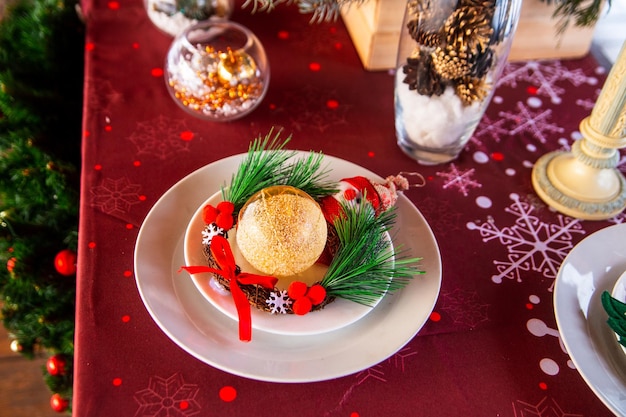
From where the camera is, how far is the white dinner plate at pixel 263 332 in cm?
50

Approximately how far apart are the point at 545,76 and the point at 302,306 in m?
0.60

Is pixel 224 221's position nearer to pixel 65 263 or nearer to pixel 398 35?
pixel 65 263

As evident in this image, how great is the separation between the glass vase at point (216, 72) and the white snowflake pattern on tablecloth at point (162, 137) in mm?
31

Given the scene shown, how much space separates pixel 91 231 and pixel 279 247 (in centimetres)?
24

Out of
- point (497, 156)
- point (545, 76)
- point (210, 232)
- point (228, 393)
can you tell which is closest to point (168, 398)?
point (228, 393)

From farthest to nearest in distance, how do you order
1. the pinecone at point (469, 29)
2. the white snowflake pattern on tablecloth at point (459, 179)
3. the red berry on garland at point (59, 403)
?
the red berry on garland at point (59, 403), the white snowflake pattern on tablecloth at point (459, 179), the pinecone at point (469, 29)

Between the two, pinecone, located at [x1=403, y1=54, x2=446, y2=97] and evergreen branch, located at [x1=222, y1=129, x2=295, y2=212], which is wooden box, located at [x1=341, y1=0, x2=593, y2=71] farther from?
evergreen branch, located at [x1=222, y1=129, x2=295, y2=212]

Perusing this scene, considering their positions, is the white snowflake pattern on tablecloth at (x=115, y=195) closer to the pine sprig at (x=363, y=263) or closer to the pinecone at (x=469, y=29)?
the pine sprig at (x=363, y=263)

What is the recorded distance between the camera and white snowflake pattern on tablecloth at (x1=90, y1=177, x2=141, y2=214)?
2.09 feet

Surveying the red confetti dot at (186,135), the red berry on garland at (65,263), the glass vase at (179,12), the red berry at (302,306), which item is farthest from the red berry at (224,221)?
the glass vase at (179,12)

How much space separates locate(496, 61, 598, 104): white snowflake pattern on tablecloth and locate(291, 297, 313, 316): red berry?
0.53m

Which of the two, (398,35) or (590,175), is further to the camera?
(398,35)

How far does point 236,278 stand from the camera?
0.51 m

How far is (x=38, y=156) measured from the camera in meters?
0.80
